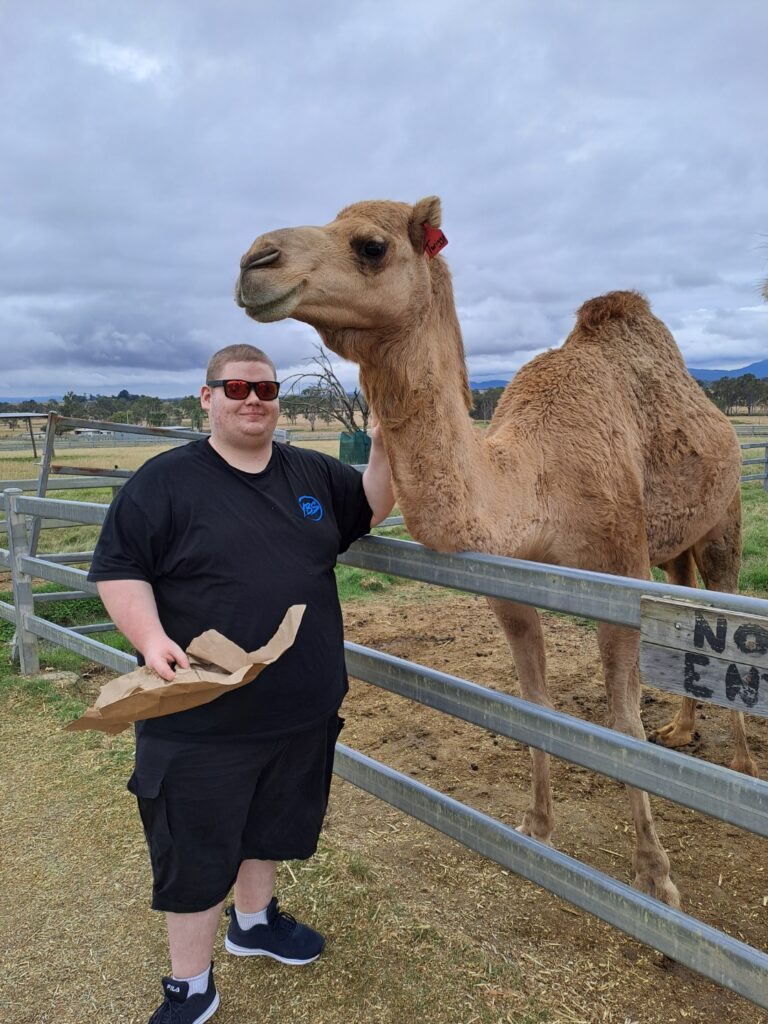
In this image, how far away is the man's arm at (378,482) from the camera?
9.62ft

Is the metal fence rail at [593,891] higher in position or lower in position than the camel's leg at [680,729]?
higher

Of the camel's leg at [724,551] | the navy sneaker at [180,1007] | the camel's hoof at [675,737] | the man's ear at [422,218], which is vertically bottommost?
the camel's hoof at [675,737]

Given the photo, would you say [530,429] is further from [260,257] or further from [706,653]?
[706,653]

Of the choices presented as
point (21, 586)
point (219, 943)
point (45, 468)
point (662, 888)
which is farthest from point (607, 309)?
point (45, 468)

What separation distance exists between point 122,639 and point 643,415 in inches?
208

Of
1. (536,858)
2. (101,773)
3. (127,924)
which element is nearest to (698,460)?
(536,858)

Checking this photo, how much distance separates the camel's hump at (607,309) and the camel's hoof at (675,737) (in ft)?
9.13

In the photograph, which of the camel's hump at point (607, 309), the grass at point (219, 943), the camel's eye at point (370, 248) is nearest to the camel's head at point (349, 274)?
the camel's eye at point (370, 248)

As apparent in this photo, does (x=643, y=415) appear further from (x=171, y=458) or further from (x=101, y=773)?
(x=101, y=773)

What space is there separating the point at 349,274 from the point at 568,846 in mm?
3063

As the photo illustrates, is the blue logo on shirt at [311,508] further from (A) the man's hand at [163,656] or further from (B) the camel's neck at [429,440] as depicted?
(A) the man's hand at [163,656]

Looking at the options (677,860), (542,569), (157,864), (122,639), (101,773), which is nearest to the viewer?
(542,569)

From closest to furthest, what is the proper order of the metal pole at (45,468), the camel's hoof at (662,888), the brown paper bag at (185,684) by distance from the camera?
the brown paper bag at (185,684) → the camel's hoof at (662,888) → the metal pole at (45,468)

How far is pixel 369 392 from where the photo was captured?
9.52 ft
